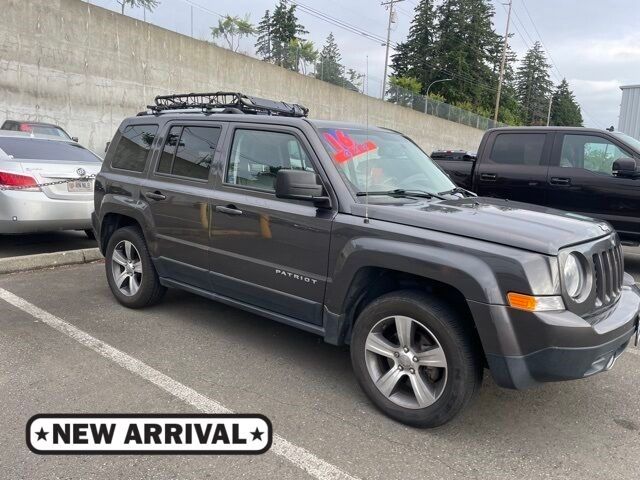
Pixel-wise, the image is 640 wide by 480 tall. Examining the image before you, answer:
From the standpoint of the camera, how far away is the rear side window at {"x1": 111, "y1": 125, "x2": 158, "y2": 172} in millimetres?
4844

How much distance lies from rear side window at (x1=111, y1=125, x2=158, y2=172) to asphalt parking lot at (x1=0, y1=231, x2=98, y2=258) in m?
2.80

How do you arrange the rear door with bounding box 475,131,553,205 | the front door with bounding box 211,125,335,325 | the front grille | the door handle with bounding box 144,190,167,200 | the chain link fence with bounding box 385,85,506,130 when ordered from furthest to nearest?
1. the chain link fence with bounding box 385,85,506,130
2. the rear door with bounding box 475,131,553,205
3. the door handle with bounding box 144,190,167,200
4. the front door with bounding box 211,125,335,325
5. the front grille

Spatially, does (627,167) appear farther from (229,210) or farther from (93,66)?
(93,66)

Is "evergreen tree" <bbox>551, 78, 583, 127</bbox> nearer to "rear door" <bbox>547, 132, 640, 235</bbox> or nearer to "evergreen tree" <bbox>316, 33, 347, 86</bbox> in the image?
"evergreen tree" <bbox>316, 33, 347, 86</bbox>

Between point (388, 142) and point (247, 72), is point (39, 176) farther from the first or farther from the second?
point (247, 72)

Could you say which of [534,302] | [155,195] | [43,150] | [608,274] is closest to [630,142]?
[608,274]

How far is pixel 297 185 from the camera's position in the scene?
327 cm

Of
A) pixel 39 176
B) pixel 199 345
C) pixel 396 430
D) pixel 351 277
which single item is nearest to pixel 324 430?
pixel 396 430

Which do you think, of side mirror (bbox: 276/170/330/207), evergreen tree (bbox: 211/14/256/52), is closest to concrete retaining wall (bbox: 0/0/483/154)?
evergreen tree (bbox: 211/14/256/52)

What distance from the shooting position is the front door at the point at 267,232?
138 inches

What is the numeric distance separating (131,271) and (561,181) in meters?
5.60

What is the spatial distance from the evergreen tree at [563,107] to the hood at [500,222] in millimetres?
107489

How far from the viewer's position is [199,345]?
4.22 meters

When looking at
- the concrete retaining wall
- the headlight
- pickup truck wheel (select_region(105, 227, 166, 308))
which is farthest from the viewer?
the concrete retaining wall
